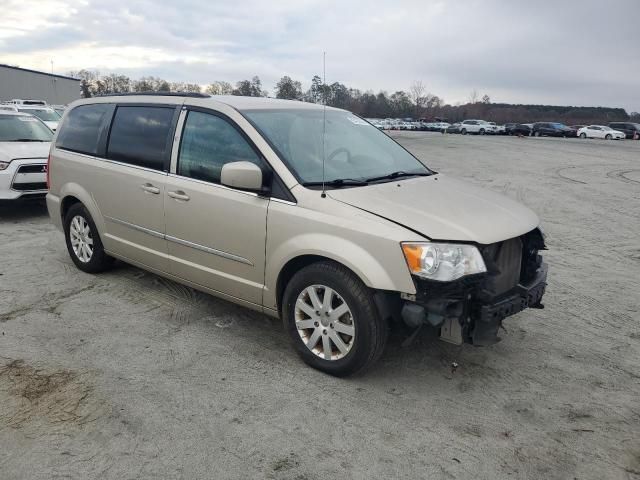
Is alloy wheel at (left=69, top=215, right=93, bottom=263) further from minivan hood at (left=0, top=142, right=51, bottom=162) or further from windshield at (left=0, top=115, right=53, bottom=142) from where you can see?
windshield at (left=0, top=115, right=53, bottom=142)

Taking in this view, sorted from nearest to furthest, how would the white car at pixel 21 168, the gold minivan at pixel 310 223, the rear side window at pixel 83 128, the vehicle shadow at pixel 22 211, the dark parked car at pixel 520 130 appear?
the gold minivan at pixel 310 223 < the rear side window at pixel 83 128 < the white car at pixel 21 168 < the vehicle shadow at pixel 22 211 < the dark parked car at pixel 520 130

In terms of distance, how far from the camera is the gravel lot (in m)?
2.78

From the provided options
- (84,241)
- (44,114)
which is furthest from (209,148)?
(44,114)

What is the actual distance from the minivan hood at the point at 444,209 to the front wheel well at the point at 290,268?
1.46 feet

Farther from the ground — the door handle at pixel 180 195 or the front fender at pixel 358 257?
the door handle at pixel 180 195

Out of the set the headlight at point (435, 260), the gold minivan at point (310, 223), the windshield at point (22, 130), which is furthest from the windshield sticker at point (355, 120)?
the windshield at point (22, 130)

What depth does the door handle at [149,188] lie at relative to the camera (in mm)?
4496

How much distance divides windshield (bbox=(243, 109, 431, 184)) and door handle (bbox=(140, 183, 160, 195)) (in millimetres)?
1064

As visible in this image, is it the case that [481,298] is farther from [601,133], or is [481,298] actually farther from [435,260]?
[601,133]

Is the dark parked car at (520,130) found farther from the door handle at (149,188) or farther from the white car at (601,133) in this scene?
the door handle at (149,188)

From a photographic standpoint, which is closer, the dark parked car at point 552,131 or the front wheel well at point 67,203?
the front wheel well at point 67,203

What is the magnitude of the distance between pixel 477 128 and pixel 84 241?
177ft

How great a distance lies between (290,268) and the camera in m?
3.77

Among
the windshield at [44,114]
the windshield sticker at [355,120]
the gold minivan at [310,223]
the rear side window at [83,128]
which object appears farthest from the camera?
the windshield at [44,114]
